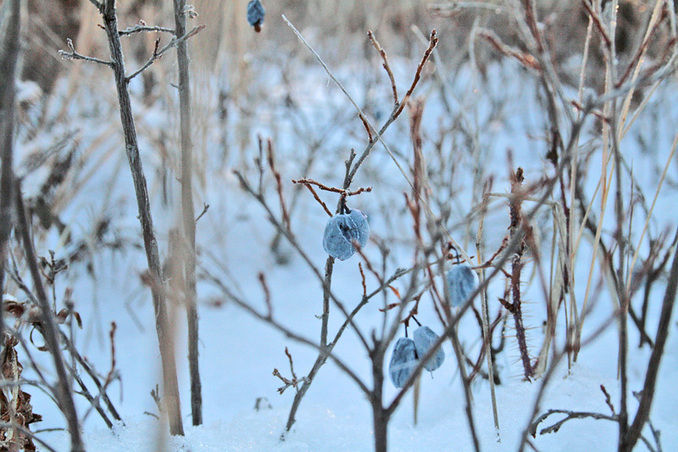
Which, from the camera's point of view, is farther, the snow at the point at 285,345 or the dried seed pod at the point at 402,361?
the snow at the point at 285,345

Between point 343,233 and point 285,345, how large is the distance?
93 cm

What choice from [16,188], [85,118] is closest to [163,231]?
[16,188]

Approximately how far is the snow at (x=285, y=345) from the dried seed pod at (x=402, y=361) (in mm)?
231

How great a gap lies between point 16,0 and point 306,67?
3.91 meters

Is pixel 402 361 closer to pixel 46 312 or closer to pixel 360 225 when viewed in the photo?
pixel 360 225

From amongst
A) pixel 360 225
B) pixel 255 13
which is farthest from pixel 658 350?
pixel 255 13

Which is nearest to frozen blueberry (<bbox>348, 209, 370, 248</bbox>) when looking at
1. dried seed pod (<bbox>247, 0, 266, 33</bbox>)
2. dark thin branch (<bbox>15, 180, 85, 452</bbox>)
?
dark thin branch (<bbox>15, 180, 85, 452</bbox>)

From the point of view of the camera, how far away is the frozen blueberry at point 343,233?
0.74m

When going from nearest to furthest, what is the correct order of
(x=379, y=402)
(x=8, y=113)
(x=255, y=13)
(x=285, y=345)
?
(x=8, y=113)
(x=379, y=402)
(x=255, y=13)
(x=285, y=345)

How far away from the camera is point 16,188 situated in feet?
1.51

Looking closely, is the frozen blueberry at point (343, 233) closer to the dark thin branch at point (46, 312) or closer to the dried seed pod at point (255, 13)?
the dark thin branch at point (46, 312)

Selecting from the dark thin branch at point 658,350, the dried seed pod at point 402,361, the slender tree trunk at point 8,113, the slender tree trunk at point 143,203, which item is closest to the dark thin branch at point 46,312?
the slender tree trunk at point 8,113

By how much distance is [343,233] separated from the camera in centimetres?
74

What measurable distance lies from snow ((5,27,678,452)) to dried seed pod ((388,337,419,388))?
23cm
